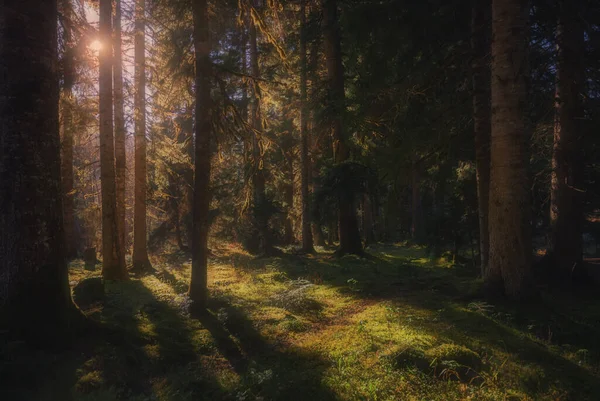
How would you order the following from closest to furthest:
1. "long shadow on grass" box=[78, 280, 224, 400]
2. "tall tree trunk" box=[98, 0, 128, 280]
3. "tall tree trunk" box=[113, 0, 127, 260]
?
"long shadow on grass" box=[78, 280, 224, 400] → "tall tree trunk" box=[98, 0, 128, 280] → "tall tree trunk" box=[113, 0, 127, 260]

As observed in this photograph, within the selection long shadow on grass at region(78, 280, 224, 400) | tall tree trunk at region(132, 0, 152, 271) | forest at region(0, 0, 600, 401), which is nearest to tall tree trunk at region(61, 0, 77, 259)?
forest at region(0, 0, 600, 401)

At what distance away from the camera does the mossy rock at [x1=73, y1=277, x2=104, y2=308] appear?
8.54 metres

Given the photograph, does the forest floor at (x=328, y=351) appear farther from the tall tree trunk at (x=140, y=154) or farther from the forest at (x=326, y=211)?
the tall tree trunk at (x=140, y=154)

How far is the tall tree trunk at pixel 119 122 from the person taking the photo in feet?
40.2

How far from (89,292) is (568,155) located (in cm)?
1239

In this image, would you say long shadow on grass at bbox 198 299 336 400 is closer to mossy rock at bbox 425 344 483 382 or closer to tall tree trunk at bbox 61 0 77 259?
mossy rock at bbox 425 344 483 382

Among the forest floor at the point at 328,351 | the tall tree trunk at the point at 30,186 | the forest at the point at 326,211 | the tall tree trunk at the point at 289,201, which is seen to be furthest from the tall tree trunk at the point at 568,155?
the tall tree trunk at the point at 289,201

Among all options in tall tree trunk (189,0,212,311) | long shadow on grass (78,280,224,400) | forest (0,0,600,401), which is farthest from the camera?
tall tree trunk (189,0,212,311)

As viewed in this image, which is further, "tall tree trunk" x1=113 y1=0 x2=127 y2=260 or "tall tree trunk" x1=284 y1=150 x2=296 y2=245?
"tall tree trunk" x1=284 y1=150 x2=296 y2=245

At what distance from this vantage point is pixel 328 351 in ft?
19.4

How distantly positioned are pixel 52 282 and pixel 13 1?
4205 millimetres

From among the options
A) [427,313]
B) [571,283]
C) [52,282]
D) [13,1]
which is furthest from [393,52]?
[52,282]

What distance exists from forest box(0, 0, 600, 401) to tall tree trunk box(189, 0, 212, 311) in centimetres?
4

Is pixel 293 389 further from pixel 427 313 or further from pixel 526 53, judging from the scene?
pixel 526 53
